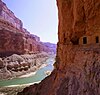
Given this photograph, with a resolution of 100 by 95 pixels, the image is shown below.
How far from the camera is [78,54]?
978 inches

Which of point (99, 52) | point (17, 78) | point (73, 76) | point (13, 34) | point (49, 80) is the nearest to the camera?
point (99, 52)

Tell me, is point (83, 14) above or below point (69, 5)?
below

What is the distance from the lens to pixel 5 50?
321 feet

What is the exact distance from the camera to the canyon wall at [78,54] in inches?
799

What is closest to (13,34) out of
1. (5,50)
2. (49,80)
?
(5,50)

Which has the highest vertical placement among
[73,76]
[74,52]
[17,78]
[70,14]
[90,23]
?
[70,14]

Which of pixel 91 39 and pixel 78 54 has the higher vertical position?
pixel 91 39

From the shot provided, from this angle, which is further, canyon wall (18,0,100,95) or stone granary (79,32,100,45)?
stone granary (79,32,100,45)

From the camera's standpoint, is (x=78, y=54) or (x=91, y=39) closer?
(x=78, y=54)

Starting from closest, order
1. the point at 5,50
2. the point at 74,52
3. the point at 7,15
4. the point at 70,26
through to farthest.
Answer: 1. the point at 74,52
2. the point at 70,26
3. the point at 5,50
4. the point at 7,15

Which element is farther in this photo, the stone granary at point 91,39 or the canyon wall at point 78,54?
the stone granary at point 91,39

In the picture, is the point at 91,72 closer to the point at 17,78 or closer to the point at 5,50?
the point at 17,78

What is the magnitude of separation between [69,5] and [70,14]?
1.53 m

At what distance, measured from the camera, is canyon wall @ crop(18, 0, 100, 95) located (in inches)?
799
